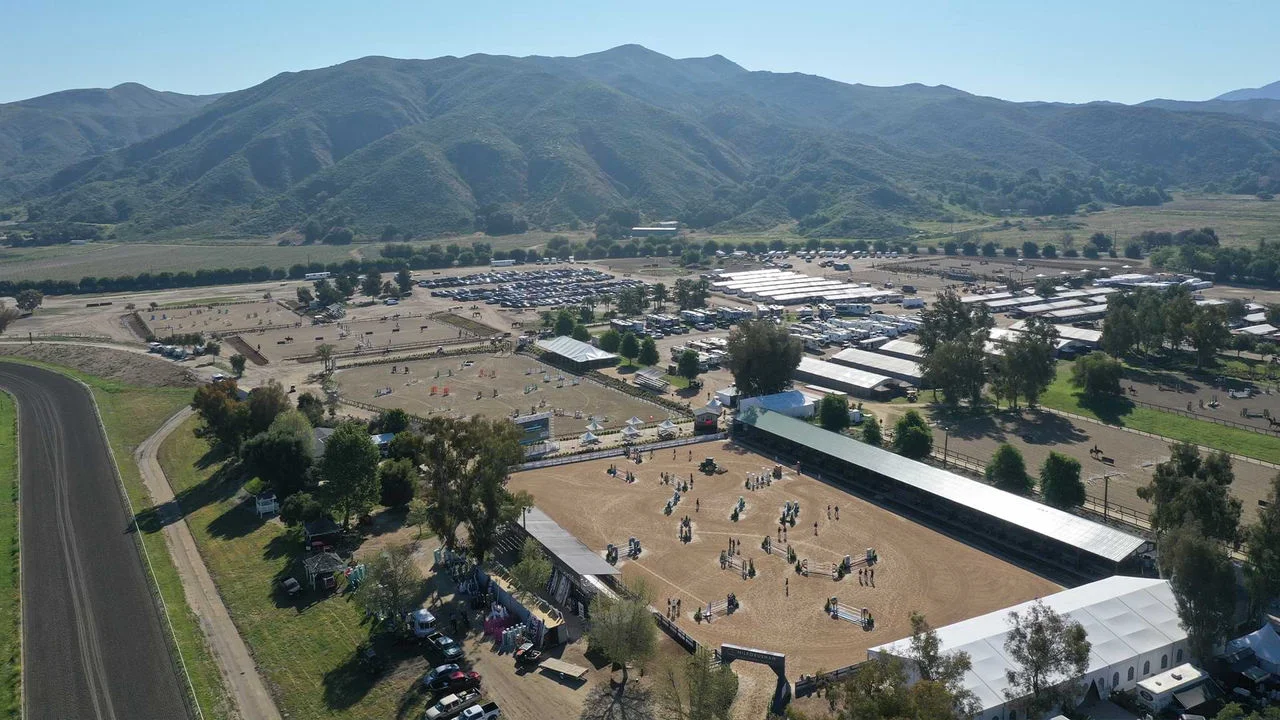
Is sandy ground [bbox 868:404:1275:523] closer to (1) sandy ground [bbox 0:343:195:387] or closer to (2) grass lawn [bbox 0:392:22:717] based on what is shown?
(2) grass lawn [bbox 0:392:22:717]

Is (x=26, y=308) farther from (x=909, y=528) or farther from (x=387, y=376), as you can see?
(x=909, y=528)

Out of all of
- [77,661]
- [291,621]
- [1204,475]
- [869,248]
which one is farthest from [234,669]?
[869,248]

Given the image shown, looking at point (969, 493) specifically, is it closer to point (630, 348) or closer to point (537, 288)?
point (630, 348)

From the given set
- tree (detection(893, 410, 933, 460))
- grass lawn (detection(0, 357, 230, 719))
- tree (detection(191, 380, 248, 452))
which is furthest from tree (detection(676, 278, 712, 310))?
tree (detection(191, 380, 248, 452))

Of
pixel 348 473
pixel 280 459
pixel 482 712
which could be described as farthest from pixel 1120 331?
pixel 482 712

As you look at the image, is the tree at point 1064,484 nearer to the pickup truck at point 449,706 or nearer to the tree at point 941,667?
the tree at point 941,667

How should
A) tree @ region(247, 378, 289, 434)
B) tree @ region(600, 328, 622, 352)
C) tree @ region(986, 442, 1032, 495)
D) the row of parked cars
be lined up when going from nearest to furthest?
1. tree @ region(986, 442, 1032, 495)
2. tree @ region(247, 378, 289, 434)
3. tree @ region(600, 328, 622, 352)
4. the row of parked cars
